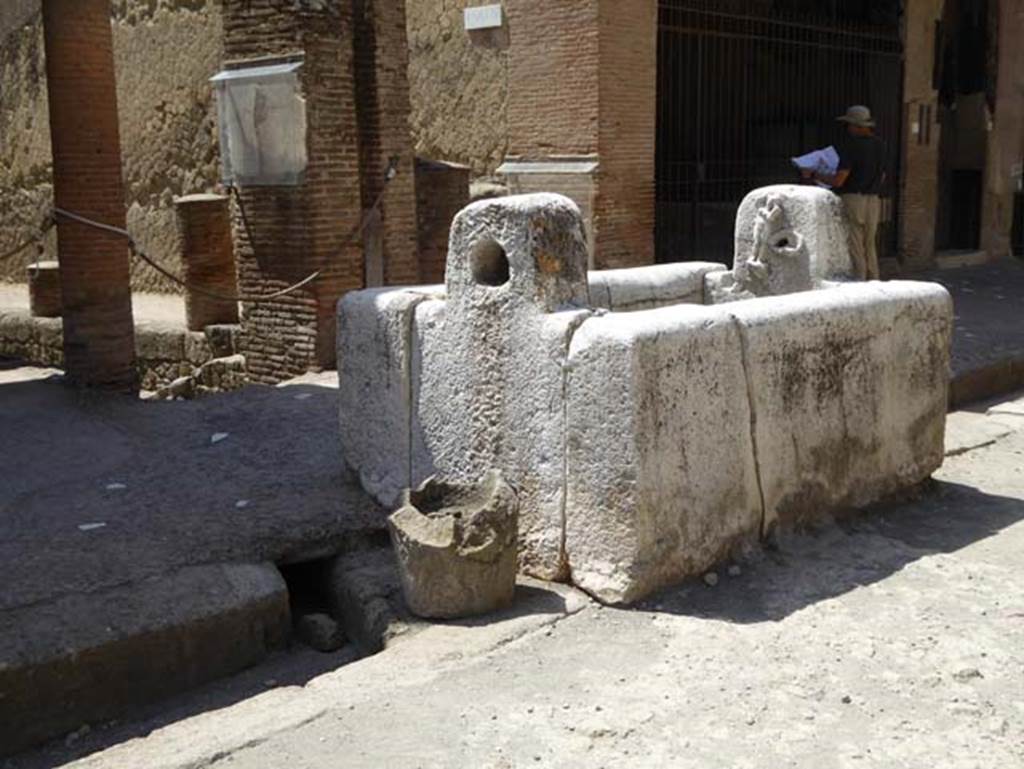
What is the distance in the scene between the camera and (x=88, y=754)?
12.7ft

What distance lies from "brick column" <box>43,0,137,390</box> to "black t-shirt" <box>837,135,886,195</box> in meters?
5.96

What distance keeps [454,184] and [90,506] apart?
5667 mm

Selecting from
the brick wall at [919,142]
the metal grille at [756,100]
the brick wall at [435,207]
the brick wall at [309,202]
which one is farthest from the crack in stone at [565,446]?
the brick wall at [919,142]

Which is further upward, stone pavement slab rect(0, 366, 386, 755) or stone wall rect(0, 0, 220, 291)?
stone wall rect(0, 0, 220, 291)

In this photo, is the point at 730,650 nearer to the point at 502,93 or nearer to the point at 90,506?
the point at 90,506

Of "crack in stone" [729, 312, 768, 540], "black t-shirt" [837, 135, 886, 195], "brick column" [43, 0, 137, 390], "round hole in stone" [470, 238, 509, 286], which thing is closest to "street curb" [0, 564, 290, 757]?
"round hole in stone" [470, 238, 509, 286]

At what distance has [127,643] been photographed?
13.3 feet

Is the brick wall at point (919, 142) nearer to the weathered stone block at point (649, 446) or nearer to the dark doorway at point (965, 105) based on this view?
the dark doorway at point (965, 105)

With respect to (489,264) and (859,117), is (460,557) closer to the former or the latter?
(489,264)

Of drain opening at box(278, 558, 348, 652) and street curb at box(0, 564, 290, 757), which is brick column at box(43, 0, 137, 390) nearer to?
drain opening at box(278, 558, 348, 652)

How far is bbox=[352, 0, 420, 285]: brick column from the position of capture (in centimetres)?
905

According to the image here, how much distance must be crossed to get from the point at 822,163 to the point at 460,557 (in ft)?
22.9

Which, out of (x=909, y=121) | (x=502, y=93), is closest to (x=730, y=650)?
(x=502, y=93)

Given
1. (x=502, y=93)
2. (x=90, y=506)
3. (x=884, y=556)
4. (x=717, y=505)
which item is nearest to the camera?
(x=717, y=505)
